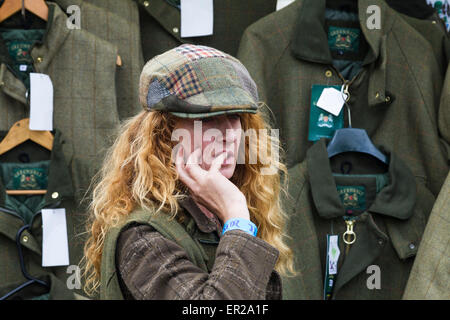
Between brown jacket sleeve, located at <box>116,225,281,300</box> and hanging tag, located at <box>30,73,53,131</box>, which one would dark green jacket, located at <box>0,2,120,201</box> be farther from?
brown jacket sleeve, located at <box>116,225,281,300</box>

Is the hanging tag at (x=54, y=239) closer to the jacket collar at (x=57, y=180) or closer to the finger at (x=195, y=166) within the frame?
the jacket collar at (x=57, y=180)

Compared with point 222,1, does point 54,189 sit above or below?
below

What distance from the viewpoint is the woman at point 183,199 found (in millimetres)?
1122

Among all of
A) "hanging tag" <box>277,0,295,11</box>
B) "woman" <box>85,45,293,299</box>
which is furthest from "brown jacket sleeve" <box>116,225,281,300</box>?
"hanging tag" <box>277,0,295,11</box>

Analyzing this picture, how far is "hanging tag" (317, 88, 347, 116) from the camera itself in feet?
7.11

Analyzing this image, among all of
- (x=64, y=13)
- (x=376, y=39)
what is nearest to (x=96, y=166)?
(x=64, y=13)

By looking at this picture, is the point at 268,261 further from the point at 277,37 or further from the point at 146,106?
the point at 277,37

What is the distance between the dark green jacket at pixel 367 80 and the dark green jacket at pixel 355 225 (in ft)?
0.49

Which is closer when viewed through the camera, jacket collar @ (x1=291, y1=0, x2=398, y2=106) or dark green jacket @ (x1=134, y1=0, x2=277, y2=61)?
jacket collar @ (x1=291, y1=0, x2=398, y2=106)

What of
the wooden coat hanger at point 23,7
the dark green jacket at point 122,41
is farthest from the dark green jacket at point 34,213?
the wooden coat hanger at point 23,7

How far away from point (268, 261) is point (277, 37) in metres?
1.26

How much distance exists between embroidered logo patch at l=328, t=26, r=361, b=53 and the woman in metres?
1.05

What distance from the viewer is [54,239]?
2.00 meters

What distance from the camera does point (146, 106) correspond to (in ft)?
4.22
